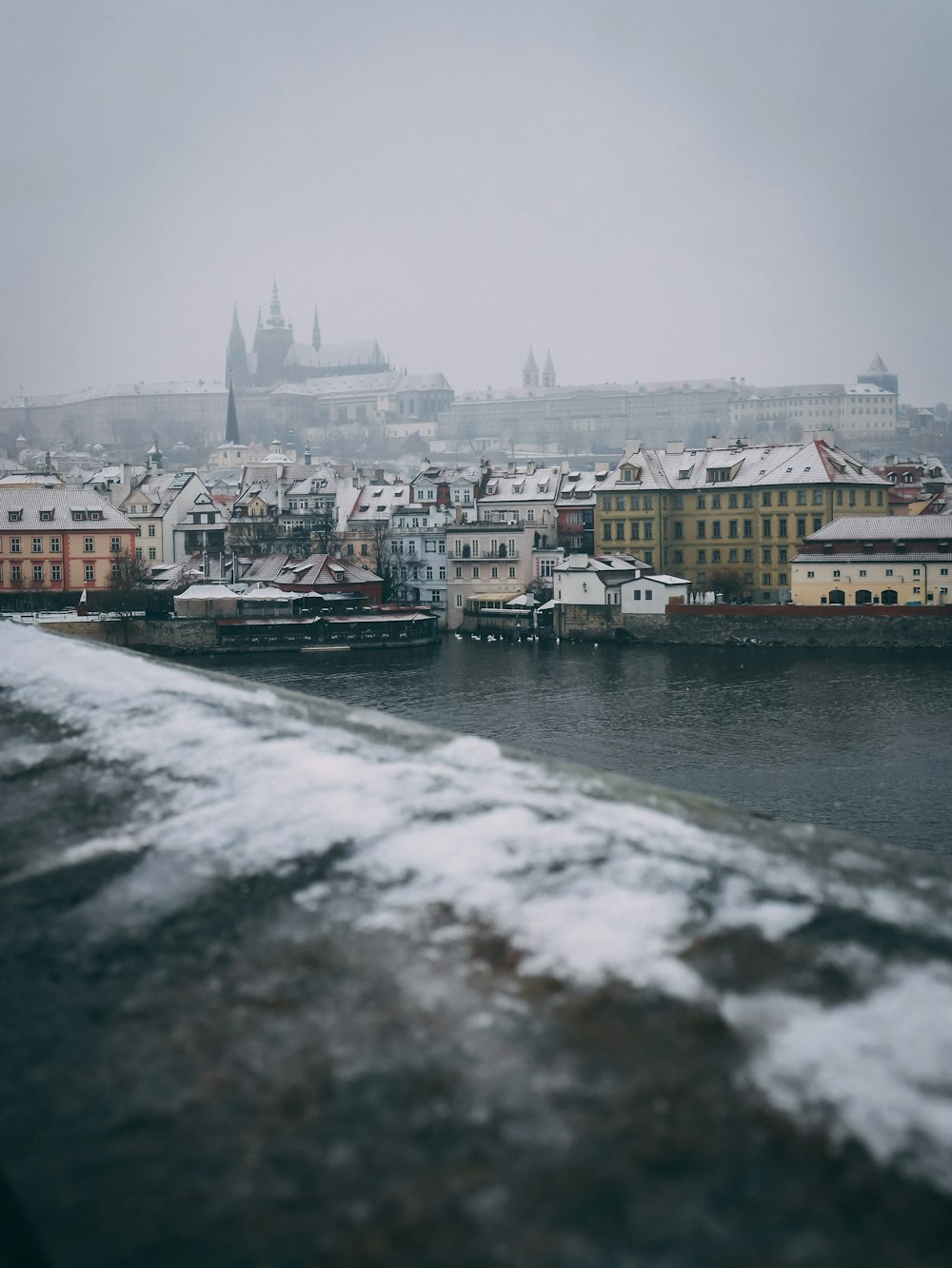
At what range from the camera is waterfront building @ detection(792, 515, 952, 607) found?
42531 mm

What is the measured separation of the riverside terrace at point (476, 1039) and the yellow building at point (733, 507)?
4752 centimetres

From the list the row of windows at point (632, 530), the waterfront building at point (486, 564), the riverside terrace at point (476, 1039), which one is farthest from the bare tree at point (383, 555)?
the riverside terrace at point (476, 1039)

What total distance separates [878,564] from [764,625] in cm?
487

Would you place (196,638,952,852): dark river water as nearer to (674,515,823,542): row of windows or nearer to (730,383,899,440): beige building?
(674,515,823,542): row of windows

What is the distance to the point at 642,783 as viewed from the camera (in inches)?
68.4

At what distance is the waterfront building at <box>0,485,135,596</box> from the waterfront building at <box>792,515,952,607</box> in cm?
2704

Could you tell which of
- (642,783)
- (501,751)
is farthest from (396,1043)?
(501,751)

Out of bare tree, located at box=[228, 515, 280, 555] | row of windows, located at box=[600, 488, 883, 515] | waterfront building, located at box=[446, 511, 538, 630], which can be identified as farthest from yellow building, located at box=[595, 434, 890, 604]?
bare tree, located at box=[228, 515, 280, 555]

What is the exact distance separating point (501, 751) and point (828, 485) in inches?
1900

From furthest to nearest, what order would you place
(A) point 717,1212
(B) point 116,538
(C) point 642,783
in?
(B) point 116,538 < (C) point 642,783 < (A) point 717,1212

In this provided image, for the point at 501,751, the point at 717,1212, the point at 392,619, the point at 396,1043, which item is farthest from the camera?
the point at 392,619

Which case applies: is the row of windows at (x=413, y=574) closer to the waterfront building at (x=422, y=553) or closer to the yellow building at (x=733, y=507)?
the waterfront building at (x=422, y=553)

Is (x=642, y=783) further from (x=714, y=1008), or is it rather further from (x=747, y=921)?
(x=714, y=1008)

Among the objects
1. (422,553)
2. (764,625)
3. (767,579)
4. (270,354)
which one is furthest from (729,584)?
(270,354)
